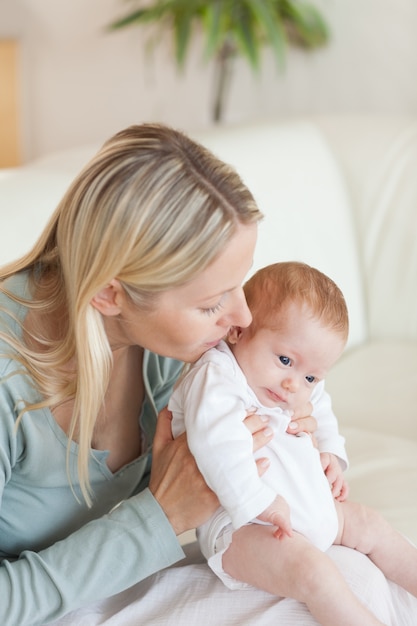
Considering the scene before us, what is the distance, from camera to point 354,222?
2352 millimetres

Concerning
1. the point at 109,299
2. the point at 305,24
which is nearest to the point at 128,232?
the point at 109,299

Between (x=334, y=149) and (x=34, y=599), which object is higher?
(x=334, y=149)

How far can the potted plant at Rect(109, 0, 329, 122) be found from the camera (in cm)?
296

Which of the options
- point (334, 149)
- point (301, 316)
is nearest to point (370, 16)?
point (334, 149)

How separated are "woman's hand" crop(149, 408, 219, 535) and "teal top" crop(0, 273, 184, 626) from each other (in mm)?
15

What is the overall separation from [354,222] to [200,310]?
1310 millimetres

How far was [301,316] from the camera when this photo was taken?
4.00 feet

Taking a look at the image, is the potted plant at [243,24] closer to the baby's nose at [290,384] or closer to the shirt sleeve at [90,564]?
the baby's nose at [290,384]

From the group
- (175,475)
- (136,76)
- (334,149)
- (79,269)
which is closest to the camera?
(79,269)

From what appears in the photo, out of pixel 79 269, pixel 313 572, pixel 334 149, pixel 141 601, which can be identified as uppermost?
pixel 79 269

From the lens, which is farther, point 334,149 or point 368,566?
point 334,149

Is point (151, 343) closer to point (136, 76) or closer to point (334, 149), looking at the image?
point (334, 149)

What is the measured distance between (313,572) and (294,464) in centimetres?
16

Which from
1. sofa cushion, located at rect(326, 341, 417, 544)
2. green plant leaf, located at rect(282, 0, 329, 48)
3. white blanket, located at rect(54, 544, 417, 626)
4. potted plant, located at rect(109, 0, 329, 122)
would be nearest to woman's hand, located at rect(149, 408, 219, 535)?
white blanket, located at rect(54, 544, 417, 626)
